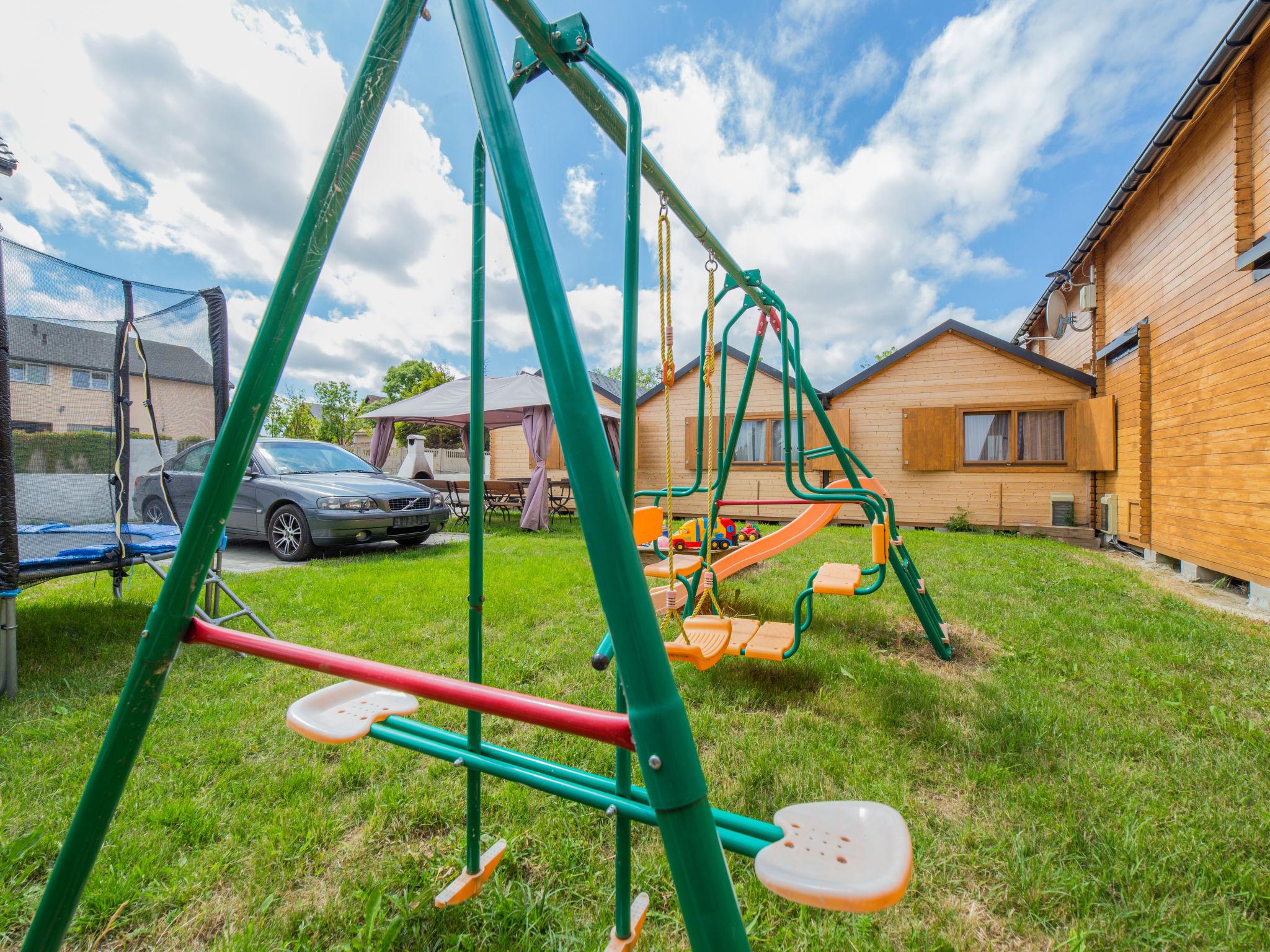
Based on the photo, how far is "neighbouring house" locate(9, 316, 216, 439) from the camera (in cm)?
274

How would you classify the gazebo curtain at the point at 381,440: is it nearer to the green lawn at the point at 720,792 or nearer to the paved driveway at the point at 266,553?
the paved driveway at the point at 266,553

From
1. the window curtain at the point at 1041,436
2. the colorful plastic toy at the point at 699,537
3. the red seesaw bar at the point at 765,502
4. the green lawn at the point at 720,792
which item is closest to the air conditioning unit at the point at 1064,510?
the window curtain at the point at 1041,436

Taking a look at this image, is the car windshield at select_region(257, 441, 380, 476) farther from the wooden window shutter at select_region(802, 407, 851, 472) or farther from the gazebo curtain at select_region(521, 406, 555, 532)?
the wooden window shutter at select_region(802, 407, 851, 472)

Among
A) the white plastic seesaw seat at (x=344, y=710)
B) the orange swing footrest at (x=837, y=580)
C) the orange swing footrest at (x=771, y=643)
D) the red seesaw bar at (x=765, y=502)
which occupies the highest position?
the red seesaw bar at (x=765, y=502)

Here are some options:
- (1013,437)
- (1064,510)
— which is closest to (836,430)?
(1013,437)

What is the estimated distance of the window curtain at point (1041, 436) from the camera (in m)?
8.97

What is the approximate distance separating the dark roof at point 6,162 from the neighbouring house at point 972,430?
1011cm

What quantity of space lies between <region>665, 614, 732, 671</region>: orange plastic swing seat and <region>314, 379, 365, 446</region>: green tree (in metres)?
28.5

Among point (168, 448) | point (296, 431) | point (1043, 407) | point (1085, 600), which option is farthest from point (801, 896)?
point (296, 431)

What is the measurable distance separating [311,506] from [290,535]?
522mm

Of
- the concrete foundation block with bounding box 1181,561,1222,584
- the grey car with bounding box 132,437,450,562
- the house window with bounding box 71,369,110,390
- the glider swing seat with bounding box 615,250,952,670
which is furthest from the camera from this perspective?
the grey car with bounding box 132,437,450,562

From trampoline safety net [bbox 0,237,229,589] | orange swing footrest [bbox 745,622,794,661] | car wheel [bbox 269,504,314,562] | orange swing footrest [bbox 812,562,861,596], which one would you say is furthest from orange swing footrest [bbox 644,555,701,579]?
car wheel [bbox 269,504,314,562]

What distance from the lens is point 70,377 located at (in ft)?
8.83

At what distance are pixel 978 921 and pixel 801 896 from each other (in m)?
0.93
